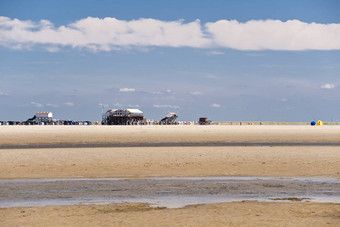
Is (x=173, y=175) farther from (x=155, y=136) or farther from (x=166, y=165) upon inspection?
(x=155, y=136)

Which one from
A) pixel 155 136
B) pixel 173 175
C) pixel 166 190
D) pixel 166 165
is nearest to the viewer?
pixel 166 190

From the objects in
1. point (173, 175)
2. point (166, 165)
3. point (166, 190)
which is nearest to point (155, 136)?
point (166, 165)

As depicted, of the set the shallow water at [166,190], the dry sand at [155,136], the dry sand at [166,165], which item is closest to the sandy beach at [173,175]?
the dry sand at [166,165]

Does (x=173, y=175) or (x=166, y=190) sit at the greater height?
(x=173, y=175)

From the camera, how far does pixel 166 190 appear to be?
17453mm

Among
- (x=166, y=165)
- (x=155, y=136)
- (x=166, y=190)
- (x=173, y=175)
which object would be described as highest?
(x=155, y=136)

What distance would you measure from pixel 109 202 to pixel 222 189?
4.68m

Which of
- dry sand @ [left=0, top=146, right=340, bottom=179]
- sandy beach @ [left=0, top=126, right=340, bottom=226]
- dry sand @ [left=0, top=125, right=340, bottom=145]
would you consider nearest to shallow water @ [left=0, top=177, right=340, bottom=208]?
sandy beach @ [left=0, top=126, right=340, bottom=226]

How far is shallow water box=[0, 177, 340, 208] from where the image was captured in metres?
15.2

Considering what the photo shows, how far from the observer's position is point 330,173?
926 inches

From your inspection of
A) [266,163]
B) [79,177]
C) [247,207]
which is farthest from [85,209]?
[266,163]

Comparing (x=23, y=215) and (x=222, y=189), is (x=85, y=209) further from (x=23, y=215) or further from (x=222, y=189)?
(x=222, y=189)

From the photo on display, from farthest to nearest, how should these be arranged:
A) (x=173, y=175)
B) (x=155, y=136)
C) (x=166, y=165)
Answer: (x=155, y=136) → (x=166, y=165) → (x=173, y=175)

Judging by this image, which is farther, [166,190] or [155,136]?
[155,136]
